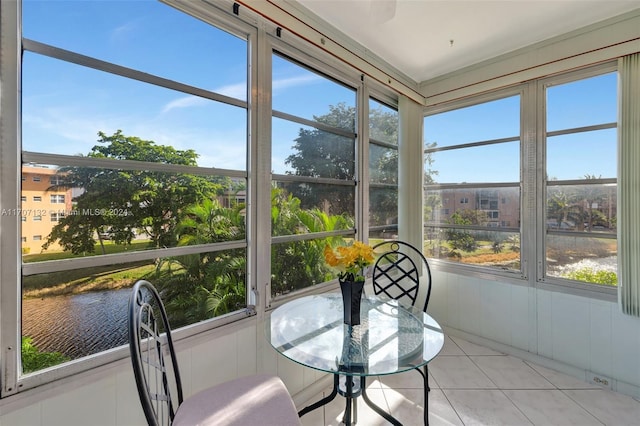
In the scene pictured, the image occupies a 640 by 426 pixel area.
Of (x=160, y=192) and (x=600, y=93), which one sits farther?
(x=600, y=93)

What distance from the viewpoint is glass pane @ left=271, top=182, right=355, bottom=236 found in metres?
1.92

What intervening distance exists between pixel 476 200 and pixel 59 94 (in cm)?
317

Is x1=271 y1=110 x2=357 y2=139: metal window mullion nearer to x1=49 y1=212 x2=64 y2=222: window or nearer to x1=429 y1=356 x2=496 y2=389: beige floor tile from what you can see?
x1=49 y1=212 x2=64 y2=222: window

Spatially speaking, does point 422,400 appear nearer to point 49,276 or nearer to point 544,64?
point 49,276

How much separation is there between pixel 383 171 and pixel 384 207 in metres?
0.37

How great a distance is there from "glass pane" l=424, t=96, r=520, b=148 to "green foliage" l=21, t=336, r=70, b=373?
11.0 ft

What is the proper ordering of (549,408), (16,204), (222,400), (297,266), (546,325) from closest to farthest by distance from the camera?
1. (16,204)
2. (222,400)
3. (549,408)
4. (297,266)
5. (546,325)

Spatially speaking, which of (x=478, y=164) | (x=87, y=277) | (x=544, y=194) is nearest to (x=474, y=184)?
(x=478, y=164)

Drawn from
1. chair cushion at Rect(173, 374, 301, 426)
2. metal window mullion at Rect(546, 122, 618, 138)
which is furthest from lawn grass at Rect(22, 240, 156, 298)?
metal window mullion at Rect(546, 122, 618, 138)

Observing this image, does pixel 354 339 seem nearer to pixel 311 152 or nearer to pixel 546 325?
pixel 311 152

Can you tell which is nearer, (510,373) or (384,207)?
(510,373)

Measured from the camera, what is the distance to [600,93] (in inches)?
85.0

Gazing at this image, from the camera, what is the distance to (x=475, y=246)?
2822 millimetres

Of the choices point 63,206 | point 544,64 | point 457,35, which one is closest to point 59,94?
point 63,206
